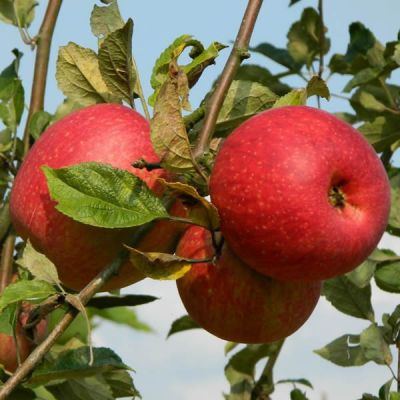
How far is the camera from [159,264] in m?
1.33

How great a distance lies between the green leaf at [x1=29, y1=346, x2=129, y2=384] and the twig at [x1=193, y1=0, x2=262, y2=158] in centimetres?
37

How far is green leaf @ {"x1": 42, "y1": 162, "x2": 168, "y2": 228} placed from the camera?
132 centimetres

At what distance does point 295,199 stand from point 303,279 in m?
0.13

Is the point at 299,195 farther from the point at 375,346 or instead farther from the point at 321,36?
the point at 321,36

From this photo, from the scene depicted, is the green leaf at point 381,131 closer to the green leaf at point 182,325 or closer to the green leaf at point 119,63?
→ the green leaf at point 182,325

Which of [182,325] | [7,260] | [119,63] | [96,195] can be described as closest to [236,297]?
[96,195]

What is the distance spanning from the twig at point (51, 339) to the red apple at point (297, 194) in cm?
17

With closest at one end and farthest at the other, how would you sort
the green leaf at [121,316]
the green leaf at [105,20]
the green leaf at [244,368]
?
the green leaf at [105,20] → the green leaf at [121,316] → the green leaf at [244,368]

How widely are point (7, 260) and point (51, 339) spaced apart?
0.84 m

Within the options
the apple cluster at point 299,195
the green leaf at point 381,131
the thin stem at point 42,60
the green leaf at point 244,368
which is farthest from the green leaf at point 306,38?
the apple cluster at point 299,195

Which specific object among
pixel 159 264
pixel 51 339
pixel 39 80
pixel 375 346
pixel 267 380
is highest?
pixel 39 80

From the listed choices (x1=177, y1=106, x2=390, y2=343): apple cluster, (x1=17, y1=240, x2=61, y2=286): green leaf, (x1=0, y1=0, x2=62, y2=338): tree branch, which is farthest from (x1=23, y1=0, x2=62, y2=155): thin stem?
(x1=177, y1=106, x2=390, y2=343): apple cluster

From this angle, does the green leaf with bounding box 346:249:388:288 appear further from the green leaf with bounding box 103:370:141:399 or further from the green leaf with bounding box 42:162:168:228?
the green leaf with bounding box 42:162:168:228

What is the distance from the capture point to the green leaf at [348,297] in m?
2.14
